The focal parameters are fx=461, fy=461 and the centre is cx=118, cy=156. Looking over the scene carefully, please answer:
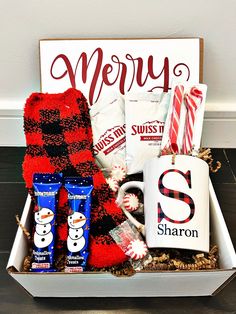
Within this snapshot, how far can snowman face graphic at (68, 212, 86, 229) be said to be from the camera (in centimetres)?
81

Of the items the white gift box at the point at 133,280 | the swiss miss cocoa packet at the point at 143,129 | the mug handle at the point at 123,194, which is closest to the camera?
the white gift box at the point at 133,280

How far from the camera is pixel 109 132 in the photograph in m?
0.99

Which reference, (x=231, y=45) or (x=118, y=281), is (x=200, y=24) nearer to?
(x=231, y=45)

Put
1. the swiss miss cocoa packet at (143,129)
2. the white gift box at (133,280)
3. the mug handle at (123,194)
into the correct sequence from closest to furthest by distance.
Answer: the white gift box at (133,280), the mug handle at (123,194), the swiss miss cocoa packet at (143,129)

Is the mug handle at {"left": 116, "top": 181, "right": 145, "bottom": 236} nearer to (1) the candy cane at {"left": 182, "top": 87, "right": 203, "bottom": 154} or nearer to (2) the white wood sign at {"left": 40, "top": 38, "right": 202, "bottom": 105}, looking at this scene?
(1) the candy cane at {"left": 182, "top": 87, "right": 203, "bottom": 154}

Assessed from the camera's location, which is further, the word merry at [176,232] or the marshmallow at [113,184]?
the marshmallow at [113,184]

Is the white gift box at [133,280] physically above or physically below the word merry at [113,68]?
below

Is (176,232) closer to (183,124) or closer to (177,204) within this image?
(177,204)

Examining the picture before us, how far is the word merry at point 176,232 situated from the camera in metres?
0.74

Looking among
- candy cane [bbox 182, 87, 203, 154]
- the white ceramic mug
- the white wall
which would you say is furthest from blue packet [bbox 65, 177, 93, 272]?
the white wall

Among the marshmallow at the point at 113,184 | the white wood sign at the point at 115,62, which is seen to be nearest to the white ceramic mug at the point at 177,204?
the marshmallow at the point at 113,184

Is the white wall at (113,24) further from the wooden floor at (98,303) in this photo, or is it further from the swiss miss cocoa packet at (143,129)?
the wooden floor at (98,303)

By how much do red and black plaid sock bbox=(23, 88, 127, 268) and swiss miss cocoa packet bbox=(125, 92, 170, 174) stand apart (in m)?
0.09

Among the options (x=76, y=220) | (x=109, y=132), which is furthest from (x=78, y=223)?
(x=109, y=132)
